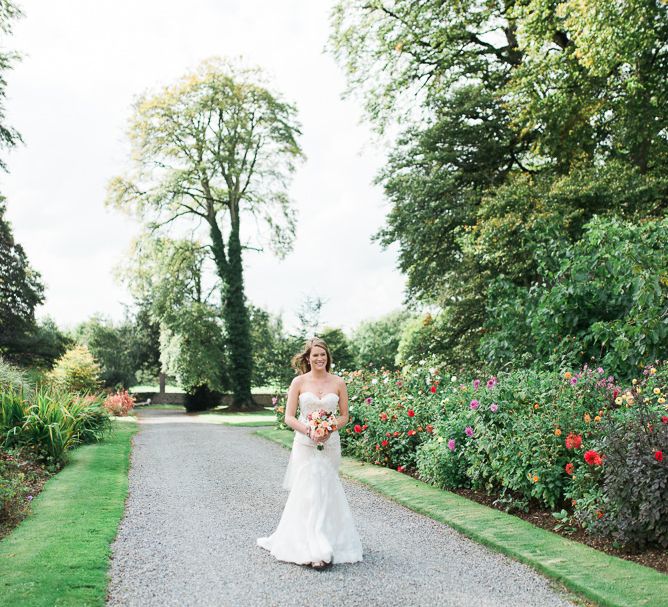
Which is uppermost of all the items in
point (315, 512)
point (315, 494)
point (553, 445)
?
point (553, 445)

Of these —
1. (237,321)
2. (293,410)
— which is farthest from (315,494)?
(237,321)

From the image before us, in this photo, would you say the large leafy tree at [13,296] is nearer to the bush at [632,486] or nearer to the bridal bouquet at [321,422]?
the bridal bouquet at [321,422]

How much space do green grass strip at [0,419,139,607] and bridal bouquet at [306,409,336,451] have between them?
191 cm

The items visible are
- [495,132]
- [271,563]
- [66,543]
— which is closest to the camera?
[271,563]

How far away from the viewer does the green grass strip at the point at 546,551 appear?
4.69 meters

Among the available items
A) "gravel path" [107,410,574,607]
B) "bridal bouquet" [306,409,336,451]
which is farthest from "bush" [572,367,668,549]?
"bridal bouquet" [306,409,336,451]

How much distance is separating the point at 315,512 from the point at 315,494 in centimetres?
14

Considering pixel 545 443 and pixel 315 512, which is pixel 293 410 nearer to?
pixel 315 512

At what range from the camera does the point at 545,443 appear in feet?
23.4

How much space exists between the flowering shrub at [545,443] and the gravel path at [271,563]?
104 cm

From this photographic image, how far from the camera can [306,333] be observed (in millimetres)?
22500

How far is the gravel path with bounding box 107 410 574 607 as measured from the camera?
4625 millimetres

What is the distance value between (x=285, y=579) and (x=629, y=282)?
6.86 m

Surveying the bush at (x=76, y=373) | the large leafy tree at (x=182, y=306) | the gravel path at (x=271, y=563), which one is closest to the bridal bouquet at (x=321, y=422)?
the gravel path at (x=271, y=563)
